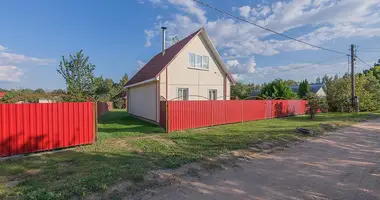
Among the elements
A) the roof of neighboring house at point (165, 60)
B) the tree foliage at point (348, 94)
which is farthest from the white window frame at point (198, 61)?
the tree foliage at point (348, 94)

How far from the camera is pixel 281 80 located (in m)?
26.5

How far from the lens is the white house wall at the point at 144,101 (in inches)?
521

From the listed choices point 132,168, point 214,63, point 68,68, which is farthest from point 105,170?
point 68,68

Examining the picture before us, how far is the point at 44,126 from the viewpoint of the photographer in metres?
6.37

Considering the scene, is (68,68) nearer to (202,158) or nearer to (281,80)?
(202,158)

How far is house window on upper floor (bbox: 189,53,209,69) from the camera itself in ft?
46.7

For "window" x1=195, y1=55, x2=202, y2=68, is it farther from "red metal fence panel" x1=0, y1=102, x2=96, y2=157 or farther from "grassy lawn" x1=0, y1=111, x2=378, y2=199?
"red metal fence panel" x1=0, y1=102, x2=96, y2=157

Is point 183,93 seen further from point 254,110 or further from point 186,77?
point 254,110

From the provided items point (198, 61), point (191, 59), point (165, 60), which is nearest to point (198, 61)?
point (198, 61)

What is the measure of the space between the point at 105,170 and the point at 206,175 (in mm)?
2383

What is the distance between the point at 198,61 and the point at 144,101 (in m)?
5.21

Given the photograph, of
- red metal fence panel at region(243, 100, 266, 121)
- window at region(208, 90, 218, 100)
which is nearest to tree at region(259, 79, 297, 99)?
red metal fence panel at region(243, 100, 266, 121)

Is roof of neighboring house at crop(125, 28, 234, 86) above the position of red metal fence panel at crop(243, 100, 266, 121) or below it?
above

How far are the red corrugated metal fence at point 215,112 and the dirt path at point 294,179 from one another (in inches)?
215
